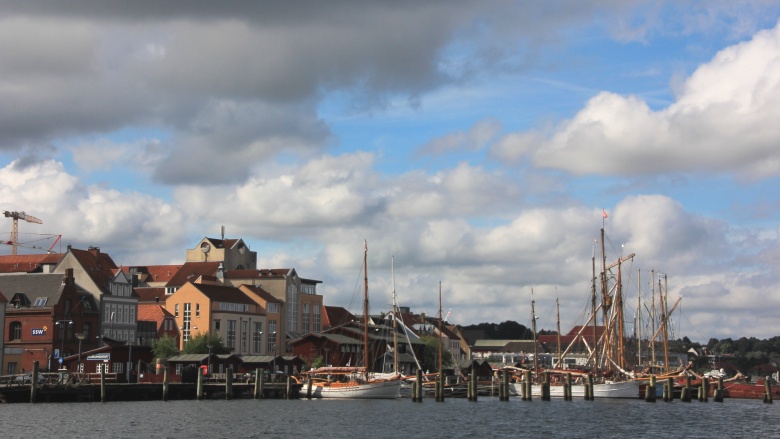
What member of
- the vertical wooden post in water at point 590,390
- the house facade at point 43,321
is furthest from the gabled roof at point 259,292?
the vertical wooden post in water at point 590,390

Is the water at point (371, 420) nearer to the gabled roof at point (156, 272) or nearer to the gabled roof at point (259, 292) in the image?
the gabled roof at point (259, 292)

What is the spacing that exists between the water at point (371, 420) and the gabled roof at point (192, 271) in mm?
68433

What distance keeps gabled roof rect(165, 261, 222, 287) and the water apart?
68433mm

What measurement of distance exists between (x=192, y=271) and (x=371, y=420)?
99.9 metres

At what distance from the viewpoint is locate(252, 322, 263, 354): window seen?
6580 inches

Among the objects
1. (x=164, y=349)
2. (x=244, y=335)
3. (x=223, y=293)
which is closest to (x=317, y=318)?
(x=244, y=335)

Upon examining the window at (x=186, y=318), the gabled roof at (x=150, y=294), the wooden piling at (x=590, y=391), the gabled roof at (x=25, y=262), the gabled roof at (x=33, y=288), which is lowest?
the wooden piling at (x=590, y=391)

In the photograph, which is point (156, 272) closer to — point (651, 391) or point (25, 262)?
point (25, 262)

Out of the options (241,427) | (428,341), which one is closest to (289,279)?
(428,341)

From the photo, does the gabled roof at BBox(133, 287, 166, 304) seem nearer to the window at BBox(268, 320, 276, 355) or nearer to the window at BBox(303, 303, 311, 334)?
the window at BBox(268, 320, 276, 355)

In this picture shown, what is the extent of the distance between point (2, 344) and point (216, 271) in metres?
55.4

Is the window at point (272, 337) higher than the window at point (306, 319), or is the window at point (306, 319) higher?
the window at point (306, 319)

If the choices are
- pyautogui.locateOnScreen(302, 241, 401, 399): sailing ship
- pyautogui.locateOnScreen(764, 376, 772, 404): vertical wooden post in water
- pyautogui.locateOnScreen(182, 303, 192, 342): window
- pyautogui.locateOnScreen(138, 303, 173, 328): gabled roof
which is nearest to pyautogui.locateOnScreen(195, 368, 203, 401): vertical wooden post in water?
pyautogui.locateOnScreen(302, 241, 401, 399): sailing ship

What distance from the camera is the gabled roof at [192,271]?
17726 centimetres
